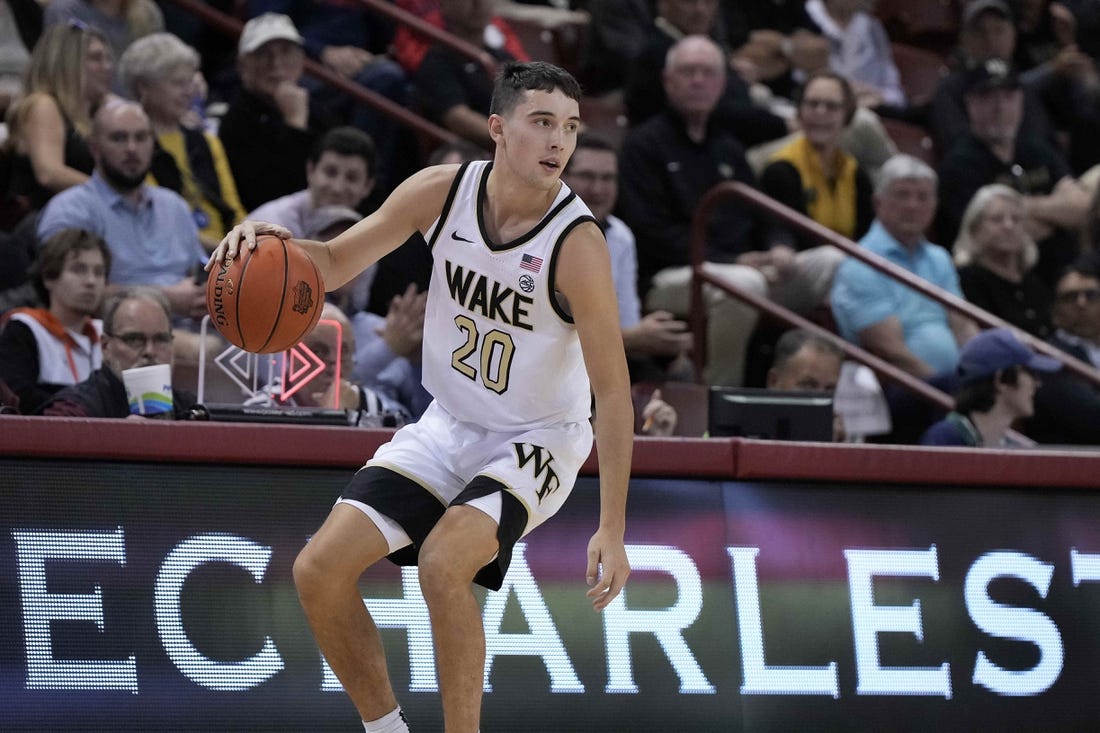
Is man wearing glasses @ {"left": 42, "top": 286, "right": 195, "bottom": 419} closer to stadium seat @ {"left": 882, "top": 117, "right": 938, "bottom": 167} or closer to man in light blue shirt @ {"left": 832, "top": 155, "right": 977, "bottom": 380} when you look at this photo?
man in light blue shirt @ {"left": 832, "top": 155, "right": 977, "bottom": 380}

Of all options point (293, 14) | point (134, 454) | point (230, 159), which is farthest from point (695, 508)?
point (293, 14)

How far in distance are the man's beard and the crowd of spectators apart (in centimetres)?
2

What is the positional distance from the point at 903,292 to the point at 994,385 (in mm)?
1727

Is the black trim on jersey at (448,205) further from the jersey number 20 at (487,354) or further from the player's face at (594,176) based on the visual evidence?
the player's face at (594,176)

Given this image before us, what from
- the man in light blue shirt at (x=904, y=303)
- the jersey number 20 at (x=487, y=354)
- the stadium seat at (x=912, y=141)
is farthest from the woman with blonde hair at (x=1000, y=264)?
the jersey number 20 at (x=487, y=354)

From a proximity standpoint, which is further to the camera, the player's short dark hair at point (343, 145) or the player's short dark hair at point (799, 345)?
the player's short dark hair at point (343, 145)

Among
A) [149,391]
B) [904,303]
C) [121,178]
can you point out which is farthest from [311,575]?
[904,303]

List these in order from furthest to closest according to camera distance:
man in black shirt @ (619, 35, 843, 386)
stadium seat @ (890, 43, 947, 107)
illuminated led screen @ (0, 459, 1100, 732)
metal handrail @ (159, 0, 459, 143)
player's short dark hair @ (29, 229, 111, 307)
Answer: stadium seat @ (890, 43, 947, 107) → metal handrail @ (159, 0, 459, 143) → man in black shirt @ (619, 35, 843, 386) → player's short dark hair @ (29, 229, 111, 307) → illuminated led screen @ (0, 459, 1100, 732)

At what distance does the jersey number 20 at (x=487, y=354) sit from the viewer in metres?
5.04

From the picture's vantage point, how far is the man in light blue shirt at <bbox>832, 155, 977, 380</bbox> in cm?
961

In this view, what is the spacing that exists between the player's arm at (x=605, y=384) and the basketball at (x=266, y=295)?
771mm

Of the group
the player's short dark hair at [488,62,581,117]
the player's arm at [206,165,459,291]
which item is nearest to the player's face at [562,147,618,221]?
the player's arm at [206,165,459,291]

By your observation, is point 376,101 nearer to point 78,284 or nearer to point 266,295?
point 78,284

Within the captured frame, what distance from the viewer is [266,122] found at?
9602 millimetres
